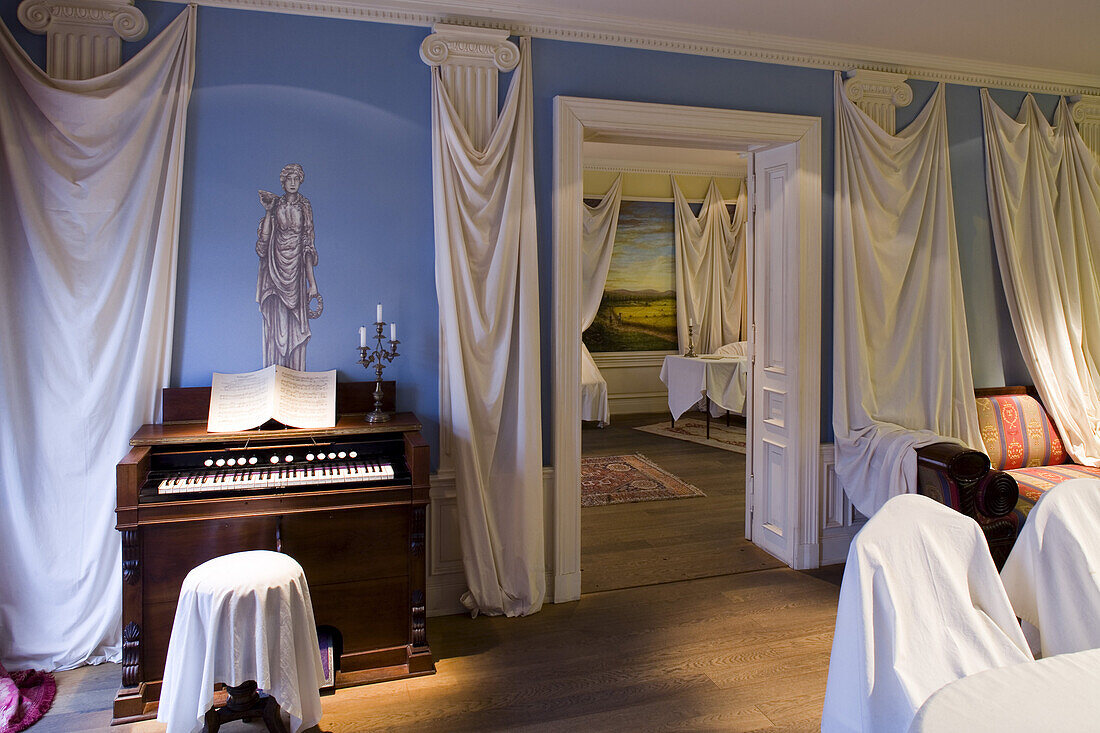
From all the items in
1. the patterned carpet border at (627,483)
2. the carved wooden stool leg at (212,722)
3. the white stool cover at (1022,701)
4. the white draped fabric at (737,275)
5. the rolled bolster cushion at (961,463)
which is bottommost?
the carved wooden stool leg at (212,722)

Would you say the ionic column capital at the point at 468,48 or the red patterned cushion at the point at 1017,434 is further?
the red patterned cushion at the point at 1017,434

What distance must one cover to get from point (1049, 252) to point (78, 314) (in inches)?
195

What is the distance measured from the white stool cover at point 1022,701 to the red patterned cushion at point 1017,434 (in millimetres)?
3080

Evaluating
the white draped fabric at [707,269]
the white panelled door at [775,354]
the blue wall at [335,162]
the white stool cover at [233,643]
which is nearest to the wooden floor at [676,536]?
the white panelled door at [775,354]

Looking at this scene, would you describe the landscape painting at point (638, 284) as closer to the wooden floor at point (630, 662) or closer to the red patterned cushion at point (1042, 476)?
the wooden floor at point (630, 662)

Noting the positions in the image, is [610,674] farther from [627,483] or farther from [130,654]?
[627,483]

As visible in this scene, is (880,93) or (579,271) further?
(880,93)

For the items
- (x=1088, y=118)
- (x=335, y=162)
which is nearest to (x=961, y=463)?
(x=1088, y=118)

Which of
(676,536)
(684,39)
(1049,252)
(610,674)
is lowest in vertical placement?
(610,674)

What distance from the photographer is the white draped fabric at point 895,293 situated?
407 cm

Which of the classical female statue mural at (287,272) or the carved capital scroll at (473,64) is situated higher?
the carved capital scroll at (473,64)

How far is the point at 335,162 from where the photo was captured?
338 cm

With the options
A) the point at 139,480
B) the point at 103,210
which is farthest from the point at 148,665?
the point at 103,210

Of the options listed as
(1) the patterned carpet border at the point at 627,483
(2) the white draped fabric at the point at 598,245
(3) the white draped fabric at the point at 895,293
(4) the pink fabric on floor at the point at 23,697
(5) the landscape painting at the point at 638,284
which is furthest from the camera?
(5) the landscape painting at the point at 638,284
